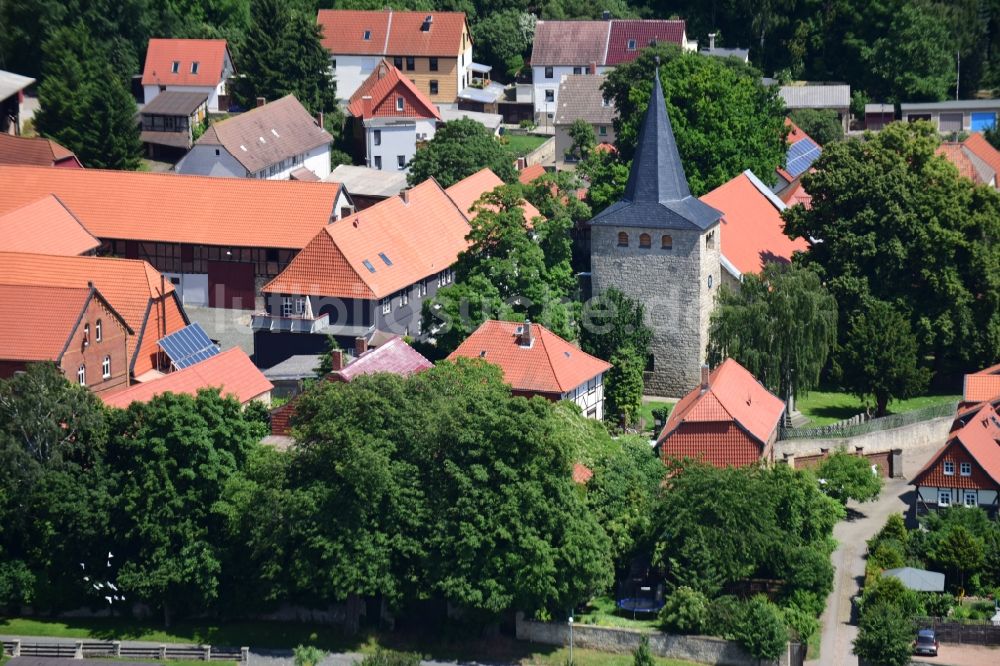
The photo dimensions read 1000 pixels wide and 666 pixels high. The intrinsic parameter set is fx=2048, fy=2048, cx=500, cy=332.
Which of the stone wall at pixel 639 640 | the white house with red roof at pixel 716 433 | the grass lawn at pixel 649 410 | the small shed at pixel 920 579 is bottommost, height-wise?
the stone wall at pixel 639 640

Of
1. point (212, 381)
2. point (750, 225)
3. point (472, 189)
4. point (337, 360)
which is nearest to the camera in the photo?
point (212, 381)

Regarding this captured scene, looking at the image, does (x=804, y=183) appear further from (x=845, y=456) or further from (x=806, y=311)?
(x=845, y=456)

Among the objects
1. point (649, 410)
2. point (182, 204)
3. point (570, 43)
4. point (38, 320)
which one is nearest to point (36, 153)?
point (182, 204)

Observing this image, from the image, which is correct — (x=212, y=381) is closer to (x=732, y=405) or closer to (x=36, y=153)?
(x=732, y=405)

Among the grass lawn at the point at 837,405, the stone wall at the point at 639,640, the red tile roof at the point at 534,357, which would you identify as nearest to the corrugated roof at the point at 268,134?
the red tile roof at the point at 534,357

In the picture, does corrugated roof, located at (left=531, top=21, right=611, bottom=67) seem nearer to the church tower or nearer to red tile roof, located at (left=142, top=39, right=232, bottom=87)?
red tile roof, located at (left=142, top=39, right=232, bottom=87)

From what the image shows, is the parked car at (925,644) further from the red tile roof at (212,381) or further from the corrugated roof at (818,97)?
the corrugated roof at (818,97)
